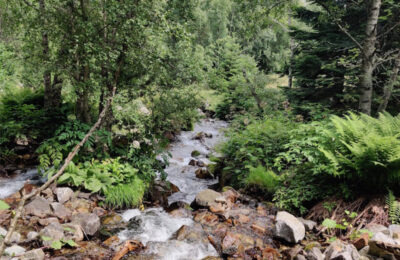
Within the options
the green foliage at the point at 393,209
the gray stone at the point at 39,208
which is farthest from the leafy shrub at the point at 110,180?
the green foliage at the point at 393,209

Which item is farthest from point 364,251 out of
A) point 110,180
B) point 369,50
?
point 110,180

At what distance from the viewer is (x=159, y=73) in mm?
6398

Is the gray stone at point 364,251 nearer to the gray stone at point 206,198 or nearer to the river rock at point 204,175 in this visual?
the gray stone at point 206,198

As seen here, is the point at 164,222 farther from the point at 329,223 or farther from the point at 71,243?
the point at 329,223

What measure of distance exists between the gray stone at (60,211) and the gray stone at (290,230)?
3931mm

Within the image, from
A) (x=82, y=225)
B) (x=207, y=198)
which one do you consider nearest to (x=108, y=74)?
(x=82, y=225)

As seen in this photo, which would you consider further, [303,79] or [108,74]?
[303,79]

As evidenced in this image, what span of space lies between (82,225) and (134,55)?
381 cm

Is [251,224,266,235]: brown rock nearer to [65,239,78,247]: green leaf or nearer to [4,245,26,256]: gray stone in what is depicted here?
[65,239,78,247]: green leaf

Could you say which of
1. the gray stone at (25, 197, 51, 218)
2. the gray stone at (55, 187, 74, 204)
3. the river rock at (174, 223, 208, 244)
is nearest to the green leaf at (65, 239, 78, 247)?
the gray stone at (25, 197, 51, 218)

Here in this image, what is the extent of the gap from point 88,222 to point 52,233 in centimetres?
63

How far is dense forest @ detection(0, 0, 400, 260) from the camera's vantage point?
412 centimetres

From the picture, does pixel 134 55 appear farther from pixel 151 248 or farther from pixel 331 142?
pixel 331 142

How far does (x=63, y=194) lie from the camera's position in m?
5.18
